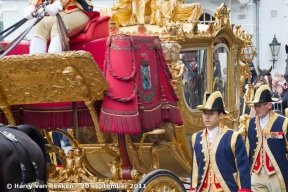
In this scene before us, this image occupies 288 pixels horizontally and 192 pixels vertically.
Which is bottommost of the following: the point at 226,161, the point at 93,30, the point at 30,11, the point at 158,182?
the point at 158,182

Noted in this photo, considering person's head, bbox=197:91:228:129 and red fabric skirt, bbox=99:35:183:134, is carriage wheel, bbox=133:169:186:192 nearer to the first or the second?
red fabric skirt, bbox=99:35:183:134

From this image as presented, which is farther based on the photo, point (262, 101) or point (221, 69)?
point (221, 69)

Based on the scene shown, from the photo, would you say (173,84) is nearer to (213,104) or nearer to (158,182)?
(158,182)

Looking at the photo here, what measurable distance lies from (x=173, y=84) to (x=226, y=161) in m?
1.88

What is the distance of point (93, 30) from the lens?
309 inches

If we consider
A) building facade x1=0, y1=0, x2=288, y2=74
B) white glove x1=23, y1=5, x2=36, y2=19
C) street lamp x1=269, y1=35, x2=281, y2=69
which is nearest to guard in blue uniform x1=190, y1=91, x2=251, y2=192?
white glove x1=23, y1=5, x2=36, y2=19

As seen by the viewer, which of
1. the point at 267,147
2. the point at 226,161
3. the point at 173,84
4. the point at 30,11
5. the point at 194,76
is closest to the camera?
the point at 226,161

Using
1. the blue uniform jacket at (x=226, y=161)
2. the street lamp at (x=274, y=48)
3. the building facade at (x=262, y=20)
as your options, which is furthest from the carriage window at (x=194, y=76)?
the building facade at (x=262, y=20)

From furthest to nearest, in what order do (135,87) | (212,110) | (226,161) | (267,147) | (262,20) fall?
1. (262,20)
2. (267,147)
3. (135,87)
4. (212,110)
5. (226,161)

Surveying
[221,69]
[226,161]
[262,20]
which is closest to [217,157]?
[226,161]

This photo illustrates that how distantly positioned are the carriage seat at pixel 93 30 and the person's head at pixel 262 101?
1.72 metres

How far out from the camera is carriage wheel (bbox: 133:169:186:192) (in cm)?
736

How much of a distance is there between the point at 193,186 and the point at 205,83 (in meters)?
2.49

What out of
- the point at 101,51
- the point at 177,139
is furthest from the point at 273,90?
the point at 101,51
